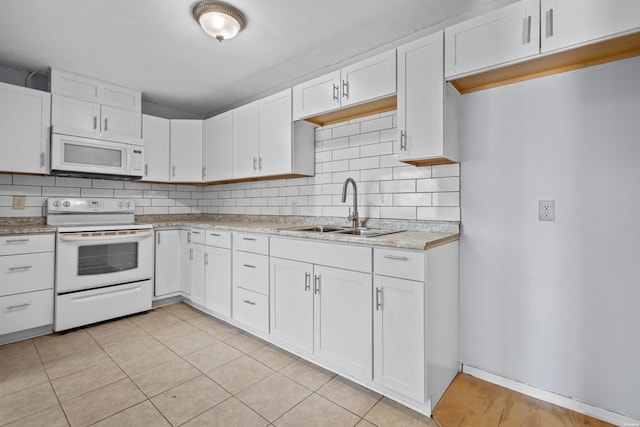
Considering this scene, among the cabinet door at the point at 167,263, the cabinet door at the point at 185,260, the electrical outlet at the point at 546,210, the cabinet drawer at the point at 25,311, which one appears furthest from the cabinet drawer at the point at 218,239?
the electrical outlet at the point at 546,210

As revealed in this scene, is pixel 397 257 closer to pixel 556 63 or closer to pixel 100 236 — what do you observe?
pixel 556 63

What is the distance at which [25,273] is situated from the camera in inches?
100

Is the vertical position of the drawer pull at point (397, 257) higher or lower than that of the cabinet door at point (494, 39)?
lower

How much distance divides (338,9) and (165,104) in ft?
9.27

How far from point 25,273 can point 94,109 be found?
167cm

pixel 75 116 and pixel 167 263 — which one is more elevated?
pixel 75 116

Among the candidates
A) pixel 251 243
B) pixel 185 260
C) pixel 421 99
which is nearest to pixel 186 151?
pixel 185 260

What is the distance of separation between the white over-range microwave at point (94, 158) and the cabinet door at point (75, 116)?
0.22 ft

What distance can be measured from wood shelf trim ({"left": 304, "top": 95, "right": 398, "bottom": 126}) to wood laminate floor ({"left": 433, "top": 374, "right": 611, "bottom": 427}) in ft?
6.47

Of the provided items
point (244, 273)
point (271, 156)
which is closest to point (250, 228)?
point (244, 273)

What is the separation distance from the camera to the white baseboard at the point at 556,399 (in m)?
1.60

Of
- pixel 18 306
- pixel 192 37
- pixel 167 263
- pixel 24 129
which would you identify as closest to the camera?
pixel 192 37

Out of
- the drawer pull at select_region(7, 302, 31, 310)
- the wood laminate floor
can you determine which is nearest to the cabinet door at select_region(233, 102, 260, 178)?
the drawer pull at select_region(7, 302, 31, 310)

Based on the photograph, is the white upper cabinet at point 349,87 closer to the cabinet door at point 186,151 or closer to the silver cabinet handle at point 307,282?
the silver cabinet handle at point 307,282
